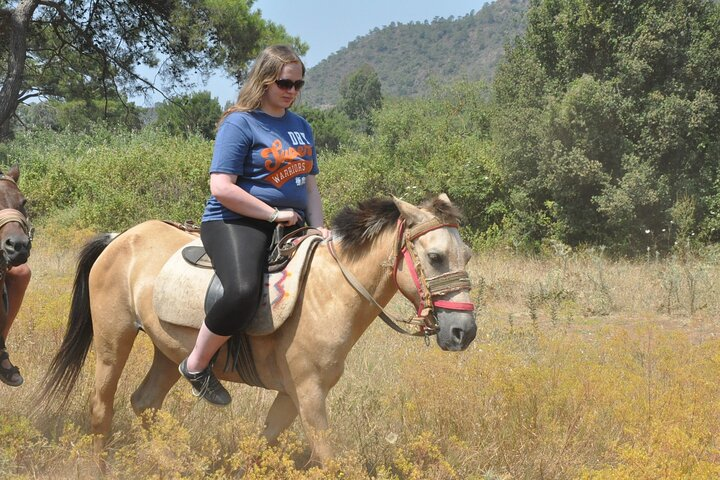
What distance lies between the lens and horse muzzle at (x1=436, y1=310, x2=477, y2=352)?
116 inches

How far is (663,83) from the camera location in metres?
14.6

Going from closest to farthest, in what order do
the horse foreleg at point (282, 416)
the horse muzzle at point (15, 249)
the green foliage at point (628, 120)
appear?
the horse foreleg at point (282, 416) < the horse muzzle at point (15, 249) < the green foliage at point (628, 120)

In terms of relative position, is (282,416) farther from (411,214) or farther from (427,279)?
(411,214)

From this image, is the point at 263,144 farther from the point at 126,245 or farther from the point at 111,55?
the point at 111,55

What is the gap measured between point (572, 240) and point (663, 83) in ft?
13.2

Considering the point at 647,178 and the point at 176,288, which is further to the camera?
the point at 647,178

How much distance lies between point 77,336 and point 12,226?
890 millimetres

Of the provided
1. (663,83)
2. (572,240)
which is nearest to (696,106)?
(663,83)

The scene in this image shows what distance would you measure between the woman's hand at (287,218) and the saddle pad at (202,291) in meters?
0.13

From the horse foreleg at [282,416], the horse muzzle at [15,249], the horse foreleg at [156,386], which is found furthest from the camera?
the horse foreleg at [156,386]

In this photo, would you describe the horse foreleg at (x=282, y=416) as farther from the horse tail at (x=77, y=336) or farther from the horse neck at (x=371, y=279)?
the horse tail at (x=77, y=336)

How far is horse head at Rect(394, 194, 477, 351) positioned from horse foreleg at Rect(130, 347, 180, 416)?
67.0 inches

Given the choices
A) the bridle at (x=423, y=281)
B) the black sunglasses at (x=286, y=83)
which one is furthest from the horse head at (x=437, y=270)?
the black sunglasses at (x=286, y=83)

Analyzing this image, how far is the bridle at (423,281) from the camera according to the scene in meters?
3.01
